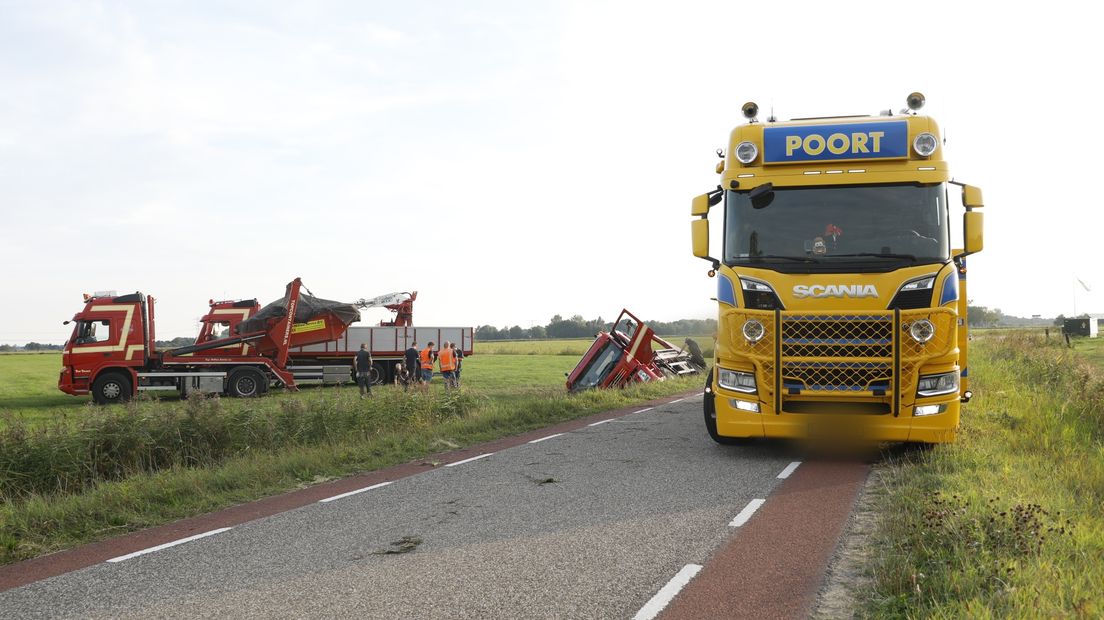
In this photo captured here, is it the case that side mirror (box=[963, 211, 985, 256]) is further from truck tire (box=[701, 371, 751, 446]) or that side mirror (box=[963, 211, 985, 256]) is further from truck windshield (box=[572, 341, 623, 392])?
truck windshield (box=[572, 341, 623, 392])

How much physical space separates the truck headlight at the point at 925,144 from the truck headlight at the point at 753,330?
8.63 ft

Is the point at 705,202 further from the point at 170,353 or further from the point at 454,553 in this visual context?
the point at 170,353

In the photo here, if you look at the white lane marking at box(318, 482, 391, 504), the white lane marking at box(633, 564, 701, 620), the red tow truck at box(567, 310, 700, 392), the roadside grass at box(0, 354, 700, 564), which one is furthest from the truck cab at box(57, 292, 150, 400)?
the white lane marking at box(633, 564, 701, 620)

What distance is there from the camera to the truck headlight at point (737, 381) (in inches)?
334

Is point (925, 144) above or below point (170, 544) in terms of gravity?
above

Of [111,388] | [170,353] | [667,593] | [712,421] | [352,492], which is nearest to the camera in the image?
[667,593]

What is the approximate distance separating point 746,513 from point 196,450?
→ 8.14 m

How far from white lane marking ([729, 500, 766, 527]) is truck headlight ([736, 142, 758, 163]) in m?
4.03

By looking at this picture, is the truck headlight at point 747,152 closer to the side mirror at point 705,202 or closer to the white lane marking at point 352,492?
the side mirror at point 705,202

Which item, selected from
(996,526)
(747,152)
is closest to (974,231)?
(747,152)

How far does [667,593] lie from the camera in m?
4.45

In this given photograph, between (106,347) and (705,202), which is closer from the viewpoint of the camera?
(705,202)

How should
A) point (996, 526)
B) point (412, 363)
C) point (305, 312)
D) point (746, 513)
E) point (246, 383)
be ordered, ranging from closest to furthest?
point (996, 526) < point (746, 513) < point (246, 383) < point (412, 363) < point (305, 312)

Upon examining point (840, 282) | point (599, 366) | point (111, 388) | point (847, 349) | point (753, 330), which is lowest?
point (111, 388)
